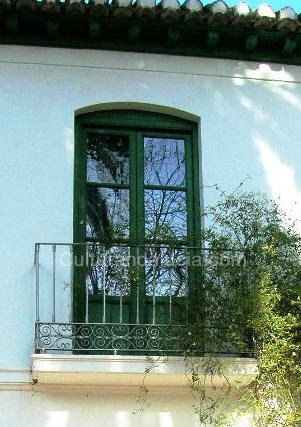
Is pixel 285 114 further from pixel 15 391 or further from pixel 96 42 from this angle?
pixel 15 391

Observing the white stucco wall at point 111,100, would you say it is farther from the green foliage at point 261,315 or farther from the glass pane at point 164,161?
the green foliage at point 261,315

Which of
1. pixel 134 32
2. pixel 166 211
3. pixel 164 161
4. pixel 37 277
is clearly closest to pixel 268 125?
pixel 164 161

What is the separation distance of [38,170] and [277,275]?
8.11 feet

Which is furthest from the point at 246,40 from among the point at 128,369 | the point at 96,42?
the point at 128,369

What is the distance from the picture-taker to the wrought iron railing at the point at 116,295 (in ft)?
30.7

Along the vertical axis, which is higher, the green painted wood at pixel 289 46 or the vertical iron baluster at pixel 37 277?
the green painted wood at pixel 289 46

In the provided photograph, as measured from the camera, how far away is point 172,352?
9250 millimetres

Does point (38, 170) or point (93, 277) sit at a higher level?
point (38, 170)

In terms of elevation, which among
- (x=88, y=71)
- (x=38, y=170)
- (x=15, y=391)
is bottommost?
(x=15, y=391)

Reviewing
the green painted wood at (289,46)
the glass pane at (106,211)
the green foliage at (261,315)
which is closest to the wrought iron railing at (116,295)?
the green foliage at (261,315)

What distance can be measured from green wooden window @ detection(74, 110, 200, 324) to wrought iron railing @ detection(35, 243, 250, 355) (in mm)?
12

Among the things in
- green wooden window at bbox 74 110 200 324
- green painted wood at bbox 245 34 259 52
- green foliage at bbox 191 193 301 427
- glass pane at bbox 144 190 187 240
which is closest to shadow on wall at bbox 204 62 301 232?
green painted wood at bbox 245 34 259 52

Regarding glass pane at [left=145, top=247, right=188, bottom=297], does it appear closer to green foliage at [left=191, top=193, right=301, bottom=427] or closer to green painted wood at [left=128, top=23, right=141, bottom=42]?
green foliage at [left=191, top=193, right=301, bottom=427]

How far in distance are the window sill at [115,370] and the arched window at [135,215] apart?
46 cm
